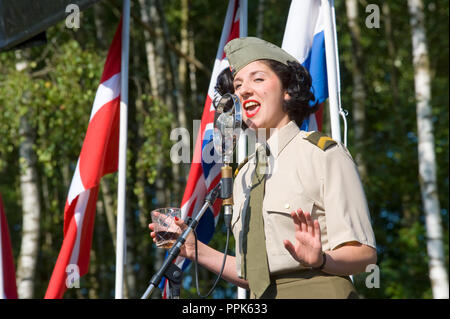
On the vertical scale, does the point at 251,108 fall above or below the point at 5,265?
above

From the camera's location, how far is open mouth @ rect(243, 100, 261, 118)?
2.75 meters

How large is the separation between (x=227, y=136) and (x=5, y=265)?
12.0ft

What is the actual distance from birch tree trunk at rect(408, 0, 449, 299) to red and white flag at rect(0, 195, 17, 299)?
5528 mm

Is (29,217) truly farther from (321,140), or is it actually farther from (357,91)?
(321,140)

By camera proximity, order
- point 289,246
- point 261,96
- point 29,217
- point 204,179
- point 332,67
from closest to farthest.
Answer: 1. point 289,246
2. point 261,96
3. point 332,67
4. point 204,179
5. point 29,217

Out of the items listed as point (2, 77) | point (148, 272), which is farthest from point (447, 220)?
point (2, 77)

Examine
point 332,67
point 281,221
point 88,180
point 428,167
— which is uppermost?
point 428,167

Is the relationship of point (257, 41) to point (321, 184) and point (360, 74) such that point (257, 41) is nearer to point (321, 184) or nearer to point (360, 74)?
point (321, 184)

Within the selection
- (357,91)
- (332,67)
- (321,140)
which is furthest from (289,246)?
(357,91)

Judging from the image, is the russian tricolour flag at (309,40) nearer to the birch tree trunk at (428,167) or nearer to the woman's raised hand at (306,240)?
→ the woman's raised hand at (306,240)

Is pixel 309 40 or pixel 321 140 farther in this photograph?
pixel 309 40

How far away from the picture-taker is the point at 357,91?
12.7m

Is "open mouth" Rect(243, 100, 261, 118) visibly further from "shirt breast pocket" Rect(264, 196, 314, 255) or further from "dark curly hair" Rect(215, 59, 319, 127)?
"shirt breast pocket" Rect(264, 196, 314, 255)

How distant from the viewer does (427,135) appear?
368 inches
